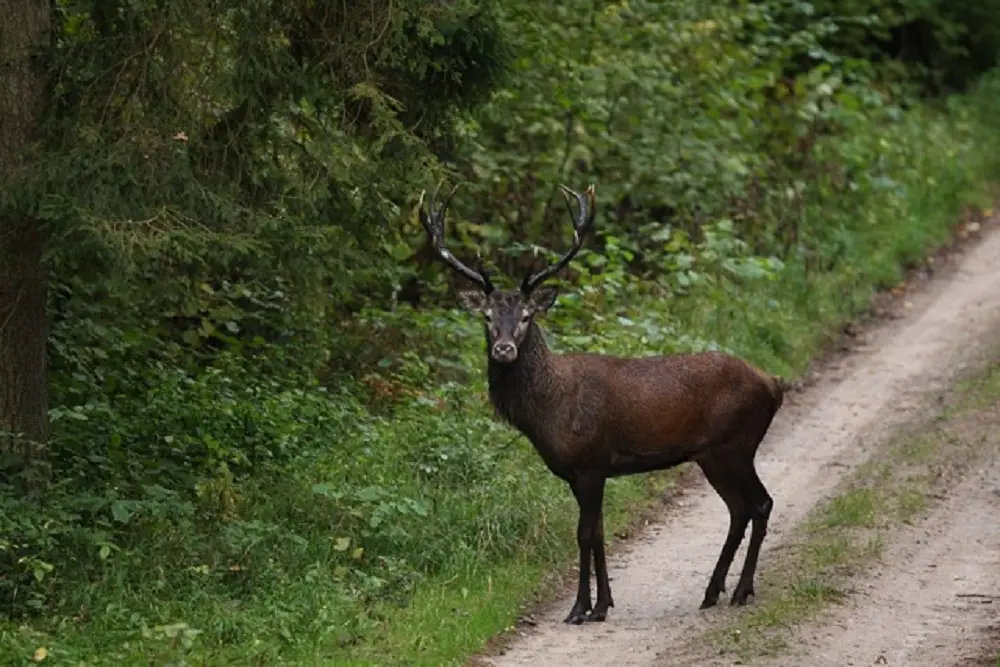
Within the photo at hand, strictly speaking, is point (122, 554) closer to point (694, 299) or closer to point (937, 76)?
point (694, 299)

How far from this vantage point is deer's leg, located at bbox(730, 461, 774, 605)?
11758 mm

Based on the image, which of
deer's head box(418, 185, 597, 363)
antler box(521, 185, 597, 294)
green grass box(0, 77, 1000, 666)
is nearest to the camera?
green grass box(0, 77, 1000, 666)

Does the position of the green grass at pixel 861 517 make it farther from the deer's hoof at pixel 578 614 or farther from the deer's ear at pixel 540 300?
the deer's ear at pixel 540 300

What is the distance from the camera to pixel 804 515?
1395 cm

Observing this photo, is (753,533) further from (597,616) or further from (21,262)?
(21,262)

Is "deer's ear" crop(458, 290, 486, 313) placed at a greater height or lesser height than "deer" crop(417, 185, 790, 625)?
greater

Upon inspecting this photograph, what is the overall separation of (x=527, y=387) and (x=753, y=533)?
181 cm

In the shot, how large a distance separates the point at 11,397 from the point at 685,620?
4.84m

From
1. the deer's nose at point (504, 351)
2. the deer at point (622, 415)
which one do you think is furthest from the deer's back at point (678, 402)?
the deer's nose at point (504, 351)

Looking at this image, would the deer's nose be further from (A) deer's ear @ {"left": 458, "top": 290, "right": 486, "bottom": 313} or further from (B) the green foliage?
(B) the green foliage

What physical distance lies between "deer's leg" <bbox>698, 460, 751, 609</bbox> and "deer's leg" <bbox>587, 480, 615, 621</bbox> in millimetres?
663

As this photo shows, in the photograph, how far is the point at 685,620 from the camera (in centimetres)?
1148

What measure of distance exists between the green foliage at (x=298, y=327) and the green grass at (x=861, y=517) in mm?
1636

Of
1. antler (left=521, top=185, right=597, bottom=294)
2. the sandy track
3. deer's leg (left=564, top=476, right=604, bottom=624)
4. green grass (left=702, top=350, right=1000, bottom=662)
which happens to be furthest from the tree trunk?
the sandy track
